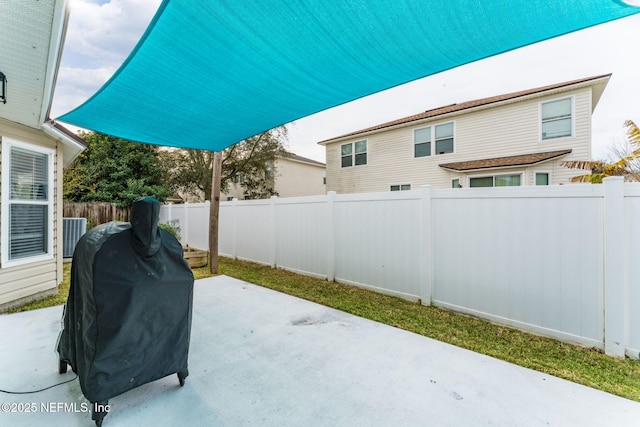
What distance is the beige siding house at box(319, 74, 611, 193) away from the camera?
8.34 m

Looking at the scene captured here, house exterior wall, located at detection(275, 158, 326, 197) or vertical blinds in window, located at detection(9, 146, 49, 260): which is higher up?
house exterior wall, located at detection(275, 158, 326, 197)

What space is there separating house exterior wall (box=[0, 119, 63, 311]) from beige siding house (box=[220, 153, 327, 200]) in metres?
11.5

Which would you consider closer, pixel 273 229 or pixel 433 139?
pixel 273 229

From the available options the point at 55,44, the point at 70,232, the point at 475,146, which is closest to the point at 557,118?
the point at 475,146

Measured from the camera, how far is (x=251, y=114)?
3.51 meters

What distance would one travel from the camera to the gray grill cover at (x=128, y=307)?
5.67ft

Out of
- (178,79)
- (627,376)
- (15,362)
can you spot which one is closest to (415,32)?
(178,79)

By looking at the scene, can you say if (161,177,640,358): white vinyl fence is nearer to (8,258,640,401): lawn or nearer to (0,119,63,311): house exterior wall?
(8,258,640,401): lawn

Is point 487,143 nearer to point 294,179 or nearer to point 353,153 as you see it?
point 353,153

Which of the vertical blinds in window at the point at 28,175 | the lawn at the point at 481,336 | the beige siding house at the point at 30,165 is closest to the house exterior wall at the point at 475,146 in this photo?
the lawn at the point at 481,336

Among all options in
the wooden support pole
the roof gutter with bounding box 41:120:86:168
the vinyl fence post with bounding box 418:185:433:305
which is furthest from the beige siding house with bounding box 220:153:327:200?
the vinyl fence post with bounding box 418:185:433:305

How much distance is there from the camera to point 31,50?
78.1 inches

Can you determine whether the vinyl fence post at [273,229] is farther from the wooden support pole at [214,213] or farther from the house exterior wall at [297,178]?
the house exterior wall at [297,178]

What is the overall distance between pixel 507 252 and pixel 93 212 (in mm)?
12071
